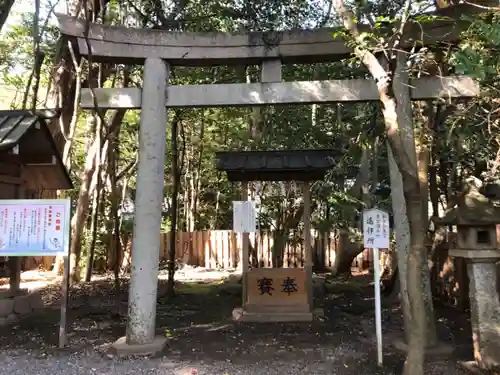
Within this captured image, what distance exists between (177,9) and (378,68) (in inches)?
216

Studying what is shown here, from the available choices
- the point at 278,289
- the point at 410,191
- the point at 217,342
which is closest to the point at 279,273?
the point at 278,289

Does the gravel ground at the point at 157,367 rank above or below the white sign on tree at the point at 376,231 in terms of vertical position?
below

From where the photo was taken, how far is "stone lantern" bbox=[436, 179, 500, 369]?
4.36 meters

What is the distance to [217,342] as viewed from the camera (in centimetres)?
586

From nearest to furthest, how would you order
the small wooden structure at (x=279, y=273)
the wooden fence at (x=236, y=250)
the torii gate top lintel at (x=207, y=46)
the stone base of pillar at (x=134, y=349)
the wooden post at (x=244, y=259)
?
the stone base of pillar at (x=134, y=349), the torii gate top lintel at (x=207, y=46), the small wooden structure at (x=279, y=273), the wooden post at (x=244, y=259), the wooden fence at (x=236, y=250)

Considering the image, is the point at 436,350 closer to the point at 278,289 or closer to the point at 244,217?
the point at 278,289

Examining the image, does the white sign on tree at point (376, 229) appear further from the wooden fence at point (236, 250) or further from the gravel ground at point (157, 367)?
the wooden fence at point (236, 250)

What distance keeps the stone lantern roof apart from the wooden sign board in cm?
331

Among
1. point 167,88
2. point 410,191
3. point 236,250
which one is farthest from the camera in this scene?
point 236,250

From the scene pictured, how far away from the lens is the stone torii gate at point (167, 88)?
17.3 ft

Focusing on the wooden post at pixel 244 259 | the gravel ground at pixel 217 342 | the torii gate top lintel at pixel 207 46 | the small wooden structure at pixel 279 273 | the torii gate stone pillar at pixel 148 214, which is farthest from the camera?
the wooden post at pixel 244 259

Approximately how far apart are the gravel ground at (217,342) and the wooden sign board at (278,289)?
56 cm

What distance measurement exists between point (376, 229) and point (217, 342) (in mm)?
2587

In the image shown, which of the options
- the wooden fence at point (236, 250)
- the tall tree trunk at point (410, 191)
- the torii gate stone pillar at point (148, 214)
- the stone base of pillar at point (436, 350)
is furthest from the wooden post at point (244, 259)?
the wooden fence at point (236, 250)
